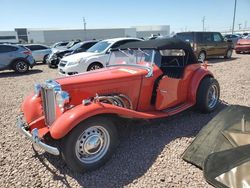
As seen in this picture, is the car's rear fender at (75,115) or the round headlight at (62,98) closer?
the car's rear fender at (75,115)

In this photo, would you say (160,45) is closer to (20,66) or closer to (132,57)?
(132,57)

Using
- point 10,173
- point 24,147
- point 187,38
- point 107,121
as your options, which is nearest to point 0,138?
point 24,147

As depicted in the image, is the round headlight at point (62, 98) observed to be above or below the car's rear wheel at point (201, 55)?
above

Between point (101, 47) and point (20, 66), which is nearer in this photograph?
point (101, 47)

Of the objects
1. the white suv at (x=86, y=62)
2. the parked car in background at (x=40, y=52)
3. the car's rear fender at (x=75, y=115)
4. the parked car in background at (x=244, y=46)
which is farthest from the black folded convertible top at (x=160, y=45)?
the parked car in background at (x=244, y=46)

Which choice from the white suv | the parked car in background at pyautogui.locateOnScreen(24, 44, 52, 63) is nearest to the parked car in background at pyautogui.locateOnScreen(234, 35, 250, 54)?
the white suv

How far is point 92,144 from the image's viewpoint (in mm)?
3576

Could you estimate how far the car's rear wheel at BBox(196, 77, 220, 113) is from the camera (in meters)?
5.35

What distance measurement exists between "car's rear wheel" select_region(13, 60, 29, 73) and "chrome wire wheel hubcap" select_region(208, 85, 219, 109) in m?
10.8

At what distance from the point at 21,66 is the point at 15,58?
1.66 feet

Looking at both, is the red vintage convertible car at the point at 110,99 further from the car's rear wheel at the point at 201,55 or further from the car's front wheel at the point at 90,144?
the car's rear wheel at the point at 201,55

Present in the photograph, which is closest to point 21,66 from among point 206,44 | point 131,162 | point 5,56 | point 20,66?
point 20,66

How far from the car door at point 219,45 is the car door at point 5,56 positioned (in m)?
11.2

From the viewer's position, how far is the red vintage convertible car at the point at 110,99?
341cm
